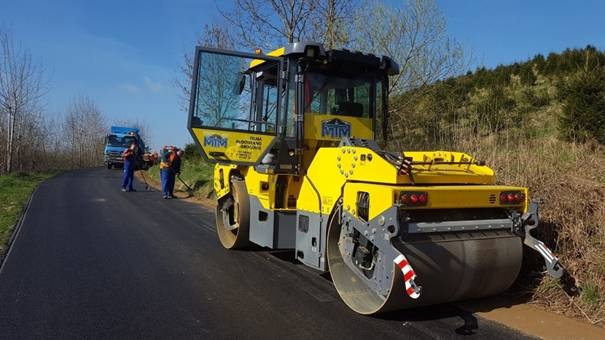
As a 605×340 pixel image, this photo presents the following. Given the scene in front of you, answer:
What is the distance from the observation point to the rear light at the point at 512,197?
4578 millimetres

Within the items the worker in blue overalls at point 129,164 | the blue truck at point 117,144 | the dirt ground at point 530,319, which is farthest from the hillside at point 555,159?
the blue truck at point 117,144

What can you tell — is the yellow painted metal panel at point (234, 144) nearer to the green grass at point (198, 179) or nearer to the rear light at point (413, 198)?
the rear light at point (413, 198)

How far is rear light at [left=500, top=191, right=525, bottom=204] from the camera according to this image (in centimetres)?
458

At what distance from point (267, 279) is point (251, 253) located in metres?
1.46

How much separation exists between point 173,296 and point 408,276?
2492 mm

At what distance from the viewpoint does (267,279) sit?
18.9 feet

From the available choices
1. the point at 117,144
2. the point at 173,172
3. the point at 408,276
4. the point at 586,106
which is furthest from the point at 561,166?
the point at 117,144

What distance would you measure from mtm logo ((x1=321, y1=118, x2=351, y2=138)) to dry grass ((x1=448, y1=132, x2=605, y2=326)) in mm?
2050

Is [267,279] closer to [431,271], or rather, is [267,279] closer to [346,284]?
[346,284]

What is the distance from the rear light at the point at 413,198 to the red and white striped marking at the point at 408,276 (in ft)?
1.49

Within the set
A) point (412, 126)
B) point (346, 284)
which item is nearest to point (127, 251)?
point (346, 284)

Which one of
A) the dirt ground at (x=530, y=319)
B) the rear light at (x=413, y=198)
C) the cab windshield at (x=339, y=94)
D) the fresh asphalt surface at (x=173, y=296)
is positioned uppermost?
the cab windshield at (x=339, y=94)

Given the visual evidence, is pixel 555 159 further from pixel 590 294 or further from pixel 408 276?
pixel 408 276

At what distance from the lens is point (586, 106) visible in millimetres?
10742
